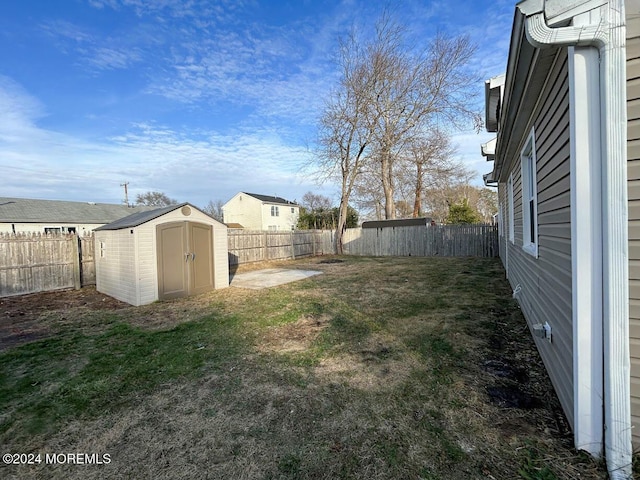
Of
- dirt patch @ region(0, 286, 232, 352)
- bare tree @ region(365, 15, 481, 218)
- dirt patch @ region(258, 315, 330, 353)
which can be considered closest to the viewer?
dirt patch @ region(258, 315, 330, 353)

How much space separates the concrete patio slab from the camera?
833 centimetres

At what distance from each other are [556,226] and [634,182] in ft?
2.69

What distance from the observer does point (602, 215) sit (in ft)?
5.27

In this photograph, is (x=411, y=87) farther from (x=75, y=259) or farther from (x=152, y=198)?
(x=152, y=198)

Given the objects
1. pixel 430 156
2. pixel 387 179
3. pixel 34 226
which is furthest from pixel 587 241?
pixel 34 226

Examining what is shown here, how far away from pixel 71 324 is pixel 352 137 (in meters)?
14.5

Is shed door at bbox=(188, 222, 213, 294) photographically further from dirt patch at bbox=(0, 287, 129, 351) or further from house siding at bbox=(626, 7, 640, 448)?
house siding at bbox=(626, 7, 640, 448)

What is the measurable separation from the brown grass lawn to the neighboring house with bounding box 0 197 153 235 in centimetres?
1668

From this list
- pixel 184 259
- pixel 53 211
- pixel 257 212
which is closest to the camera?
pixel 184 259

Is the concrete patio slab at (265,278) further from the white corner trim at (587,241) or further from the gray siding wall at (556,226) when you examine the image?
the white corner trim at (587,241)

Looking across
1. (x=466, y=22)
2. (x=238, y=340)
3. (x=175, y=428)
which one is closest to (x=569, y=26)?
(x=175, y=428)

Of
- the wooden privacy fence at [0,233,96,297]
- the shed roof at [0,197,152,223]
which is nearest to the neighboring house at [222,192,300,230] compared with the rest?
the shed roof at [0,197,152,223]

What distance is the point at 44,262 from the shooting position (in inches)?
297

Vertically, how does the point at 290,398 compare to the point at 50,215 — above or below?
below
